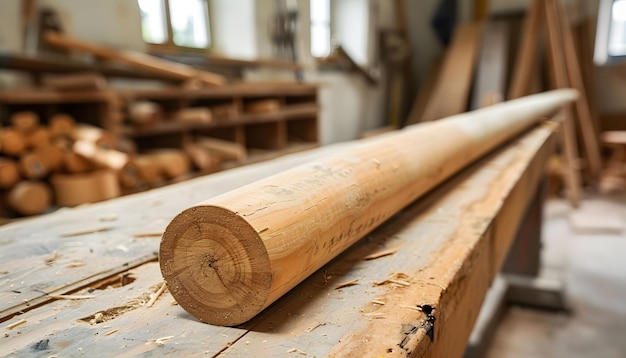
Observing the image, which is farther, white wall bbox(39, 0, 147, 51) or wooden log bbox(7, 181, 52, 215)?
white wall bbox(39, 0, 147, 51)

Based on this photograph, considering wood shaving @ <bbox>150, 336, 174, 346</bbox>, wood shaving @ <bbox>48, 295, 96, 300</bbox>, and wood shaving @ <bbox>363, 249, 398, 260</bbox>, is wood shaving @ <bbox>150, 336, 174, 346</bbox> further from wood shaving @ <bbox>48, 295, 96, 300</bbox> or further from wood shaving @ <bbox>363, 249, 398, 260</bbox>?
wood shaving @ <bbox>363, 249, 398, 260</bbox>

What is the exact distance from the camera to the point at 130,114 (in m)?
2.76

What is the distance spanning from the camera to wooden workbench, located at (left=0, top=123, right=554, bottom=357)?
1.95 feet

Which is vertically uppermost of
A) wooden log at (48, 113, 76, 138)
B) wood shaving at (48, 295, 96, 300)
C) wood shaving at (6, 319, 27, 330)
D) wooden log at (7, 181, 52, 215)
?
wooden log at (48, 113, 76, 138)

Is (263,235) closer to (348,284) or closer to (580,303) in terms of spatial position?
(348,284)

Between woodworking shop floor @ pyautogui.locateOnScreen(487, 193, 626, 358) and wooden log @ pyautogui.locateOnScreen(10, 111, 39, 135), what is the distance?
2.62m

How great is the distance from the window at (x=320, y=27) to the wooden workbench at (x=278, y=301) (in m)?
4.83

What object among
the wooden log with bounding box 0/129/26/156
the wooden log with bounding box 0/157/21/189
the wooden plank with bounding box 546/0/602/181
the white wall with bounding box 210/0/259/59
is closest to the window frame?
the white wall with bounding box 210/0/259/59

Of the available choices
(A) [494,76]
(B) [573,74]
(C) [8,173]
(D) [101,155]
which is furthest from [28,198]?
(A) [494,76]


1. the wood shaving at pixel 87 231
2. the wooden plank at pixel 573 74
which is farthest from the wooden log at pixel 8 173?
the wooden plank at pixel 573 74

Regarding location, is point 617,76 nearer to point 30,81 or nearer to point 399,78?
point 399,78

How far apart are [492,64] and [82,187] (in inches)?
213

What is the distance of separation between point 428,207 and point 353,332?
2.12ft

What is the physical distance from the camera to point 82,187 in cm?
231
